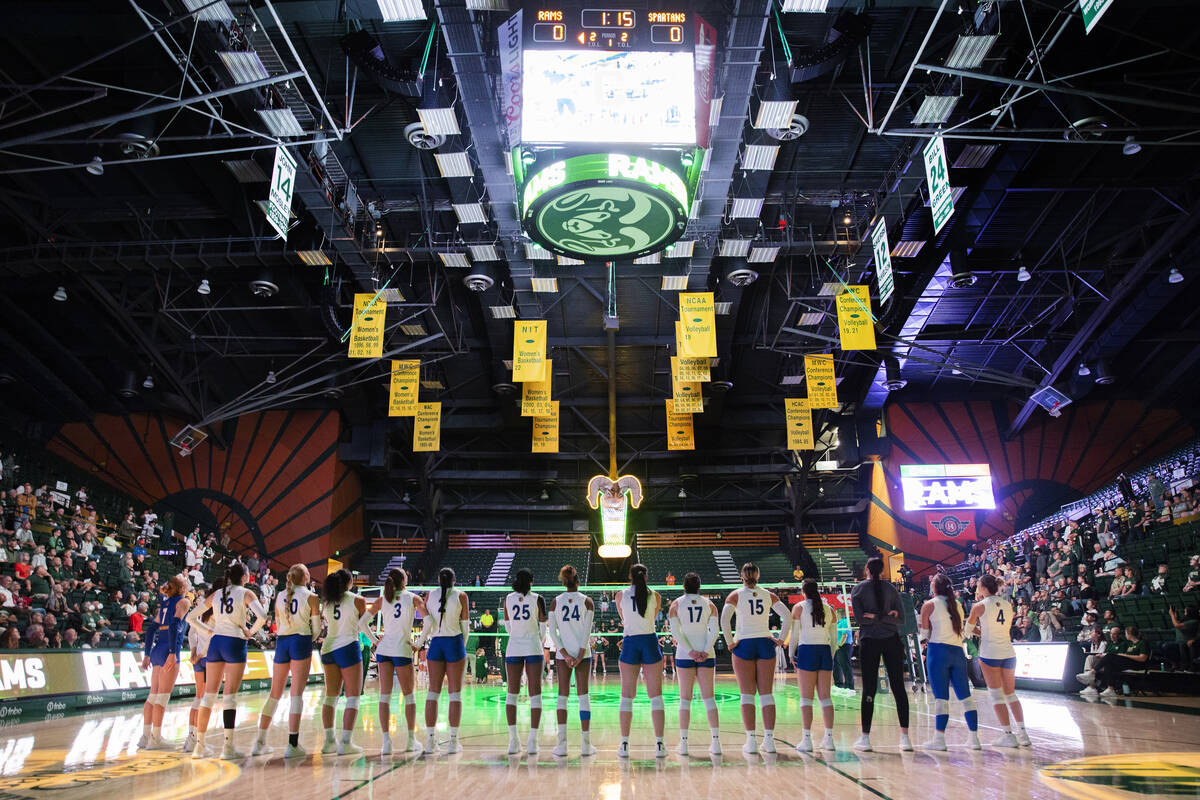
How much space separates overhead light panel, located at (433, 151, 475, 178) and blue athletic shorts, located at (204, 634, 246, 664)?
885 centimetres

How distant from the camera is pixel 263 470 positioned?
26391 mm

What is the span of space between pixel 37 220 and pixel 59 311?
5786 millimetres

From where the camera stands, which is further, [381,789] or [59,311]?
[59,311]

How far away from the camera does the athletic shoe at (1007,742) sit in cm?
737

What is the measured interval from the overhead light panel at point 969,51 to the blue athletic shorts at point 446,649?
1055 cm

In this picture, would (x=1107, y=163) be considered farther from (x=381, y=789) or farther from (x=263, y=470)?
(x=263, y=470)

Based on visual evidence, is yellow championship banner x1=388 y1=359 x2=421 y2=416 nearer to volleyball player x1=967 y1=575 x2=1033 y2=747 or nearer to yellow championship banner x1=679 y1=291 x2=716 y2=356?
yellow championship banner x1=679 y1=291 x2=716 y2=356

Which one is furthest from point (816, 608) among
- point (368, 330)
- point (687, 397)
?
point (687, 397)

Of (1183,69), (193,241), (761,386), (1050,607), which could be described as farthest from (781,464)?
(193,241)

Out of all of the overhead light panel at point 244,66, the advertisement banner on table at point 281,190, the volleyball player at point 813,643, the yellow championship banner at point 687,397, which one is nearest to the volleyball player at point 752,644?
the volleyball player at point 813,643

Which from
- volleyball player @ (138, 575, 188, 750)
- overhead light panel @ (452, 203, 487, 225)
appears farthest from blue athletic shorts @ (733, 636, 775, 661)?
overhead light panel @ (452, 203, 487, 225)

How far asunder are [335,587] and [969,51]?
11.2 meters

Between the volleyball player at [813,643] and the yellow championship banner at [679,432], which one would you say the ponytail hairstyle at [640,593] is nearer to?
the volleyball player at [813,643]

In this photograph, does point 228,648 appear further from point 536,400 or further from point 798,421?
point 798,421
